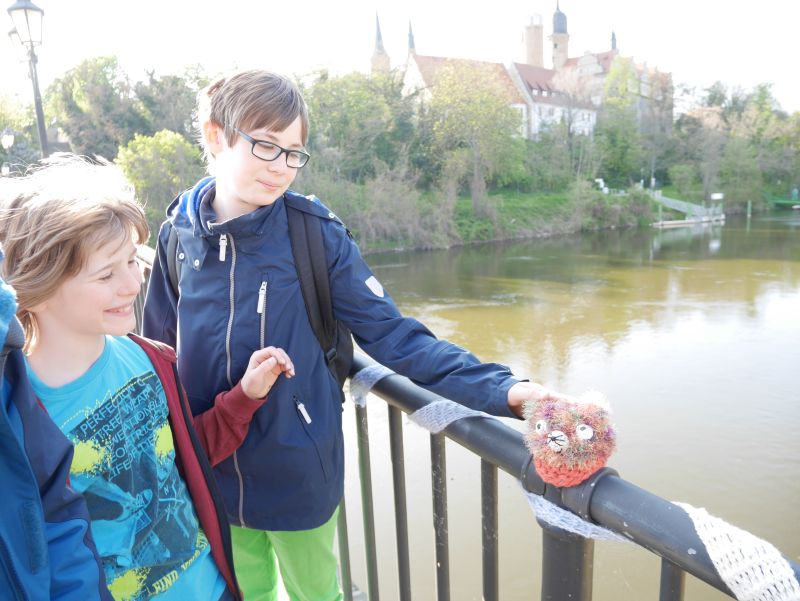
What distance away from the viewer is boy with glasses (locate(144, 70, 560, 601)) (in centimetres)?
149

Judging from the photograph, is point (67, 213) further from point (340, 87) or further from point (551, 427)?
point (340, 87)

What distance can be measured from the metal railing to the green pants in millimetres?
251

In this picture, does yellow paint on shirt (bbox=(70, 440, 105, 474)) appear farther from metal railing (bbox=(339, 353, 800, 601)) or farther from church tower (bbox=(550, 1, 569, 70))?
church tower (bbox=(550, 1, 569, 70))

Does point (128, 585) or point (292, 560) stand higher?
point (128, 585)

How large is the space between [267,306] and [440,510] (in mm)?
590

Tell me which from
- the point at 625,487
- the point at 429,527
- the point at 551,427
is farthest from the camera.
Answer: the point at 429,527

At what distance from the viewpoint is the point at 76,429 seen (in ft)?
3.81

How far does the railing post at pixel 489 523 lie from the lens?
1096 millimetres

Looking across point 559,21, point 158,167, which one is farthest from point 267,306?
point 559,21

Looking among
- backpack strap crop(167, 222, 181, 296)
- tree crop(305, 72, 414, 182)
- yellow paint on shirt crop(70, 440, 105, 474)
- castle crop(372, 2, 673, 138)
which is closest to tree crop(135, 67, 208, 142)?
tree crop(305, 72, 414, 182)

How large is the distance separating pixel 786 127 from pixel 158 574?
191ft

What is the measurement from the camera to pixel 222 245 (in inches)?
59.2

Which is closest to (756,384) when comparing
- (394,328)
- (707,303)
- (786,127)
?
(707,303)

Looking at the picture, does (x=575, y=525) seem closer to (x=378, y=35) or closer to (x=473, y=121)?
(x=473, y=121)
